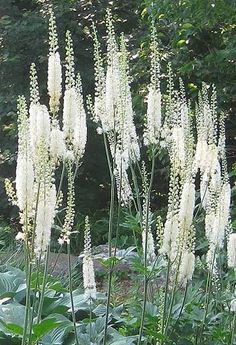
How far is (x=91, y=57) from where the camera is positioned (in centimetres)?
1070

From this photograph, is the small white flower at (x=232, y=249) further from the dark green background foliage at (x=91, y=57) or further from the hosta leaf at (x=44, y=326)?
the dark green background foliage at (x=91, y=57)

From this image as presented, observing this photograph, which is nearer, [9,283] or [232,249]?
[232,249]

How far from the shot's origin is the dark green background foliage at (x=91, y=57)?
8.46 meters

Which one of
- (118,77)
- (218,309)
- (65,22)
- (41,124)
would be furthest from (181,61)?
(41,124)

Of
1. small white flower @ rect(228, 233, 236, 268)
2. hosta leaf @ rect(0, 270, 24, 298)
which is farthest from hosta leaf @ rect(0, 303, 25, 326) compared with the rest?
small white flower @ rect(228, 233, 236, 268)

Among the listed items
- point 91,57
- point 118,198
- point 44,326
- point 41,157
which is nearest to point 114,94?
point 118,198

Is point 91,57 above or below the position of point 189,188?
above

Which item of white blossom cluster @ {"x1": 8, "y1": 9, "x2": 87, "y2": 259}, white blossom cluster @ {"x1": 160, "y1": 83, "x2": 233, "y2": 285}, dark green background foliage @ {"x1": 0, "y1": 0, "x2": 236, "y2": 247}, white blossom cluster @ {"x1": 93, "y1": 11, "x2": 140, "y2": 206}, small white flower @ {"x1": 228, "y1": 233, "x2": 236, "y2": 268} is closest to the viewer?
white blossom cluster @ {"x1": 8, "y1": 9, "x2": 87, "y2": 259}

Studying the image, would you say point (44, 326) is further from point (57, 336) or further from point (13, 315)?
point (57, 336)

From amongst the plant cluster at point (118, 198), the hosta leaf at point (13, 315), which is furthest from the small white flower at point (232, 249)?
the hosta leaf at point (13, 315)

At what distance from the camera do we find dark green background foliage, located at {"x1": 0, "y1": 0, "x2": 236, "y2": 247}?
846 centimetres

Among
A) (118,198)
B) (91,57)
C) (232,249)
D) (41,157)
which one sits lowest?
(232,249)

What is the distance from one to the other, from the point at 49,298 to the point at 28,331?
1.35 m

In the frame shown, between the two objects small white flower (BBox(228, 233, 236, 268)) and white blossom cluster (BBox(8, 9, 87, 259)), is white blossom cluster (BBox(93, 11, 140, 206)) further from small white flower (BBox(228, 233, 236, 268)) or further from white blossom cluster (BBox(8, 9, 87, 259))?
small white flower (BBox(228, 233, 236, 268))
